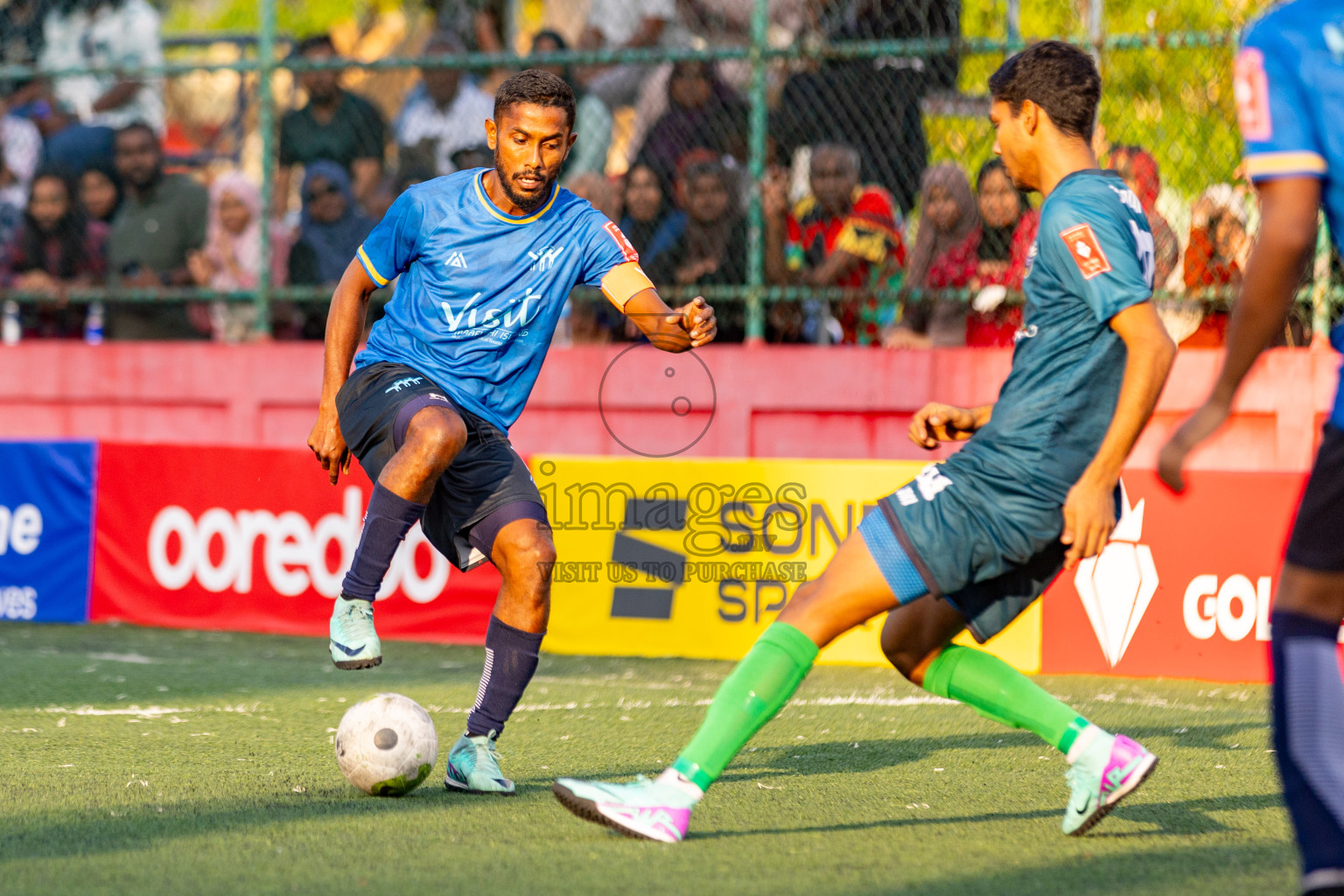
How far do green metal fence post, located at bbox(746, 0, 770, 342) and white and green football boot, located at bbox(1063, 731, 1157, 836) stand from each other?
5.78 meters

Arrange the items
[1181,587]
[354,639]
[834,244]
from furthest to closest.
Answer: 1. [834,244]
2. [1181,587]
3. [354,639]

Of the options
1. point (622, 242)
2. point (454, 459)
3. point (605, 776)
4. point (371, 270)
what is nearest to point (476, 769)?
point (605, 776)

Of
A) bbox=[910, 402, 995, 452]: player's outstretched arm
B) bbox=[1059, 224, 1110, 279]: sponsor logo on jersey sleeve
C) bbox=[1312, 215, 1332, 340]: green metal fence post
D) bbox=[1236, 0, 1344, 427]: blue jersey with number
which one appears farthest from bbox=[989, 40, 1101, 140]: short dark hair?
bbox=[1312, 215, 1332, 340]: green metal fence post

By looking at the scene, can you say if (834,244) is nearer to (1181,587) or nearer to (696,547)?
(696,547)

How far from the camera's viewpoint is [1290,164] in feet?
10.4

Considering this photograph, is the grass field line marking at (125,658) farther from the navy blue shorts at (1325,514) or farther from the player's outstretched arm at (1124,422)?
the navy blue shorts at (1325,514)

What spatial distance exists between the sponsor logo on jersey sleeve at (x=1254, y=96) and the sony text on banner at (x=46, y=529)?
8218 mm

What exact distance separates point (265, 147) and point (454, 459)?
21.6 ft

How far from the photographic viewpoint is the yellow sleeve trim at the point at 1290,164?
317cm

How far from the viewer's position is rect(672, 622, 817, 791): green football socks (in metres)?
4.13

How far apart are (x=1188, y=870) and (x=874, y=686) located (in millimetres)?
3524

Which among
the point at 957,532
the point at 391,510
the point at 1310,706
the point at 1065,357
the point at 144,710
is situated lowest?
the point at 144,710

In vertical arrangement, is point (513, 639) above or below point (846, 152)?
below

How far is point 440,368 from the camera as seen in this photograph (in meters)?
5.31
